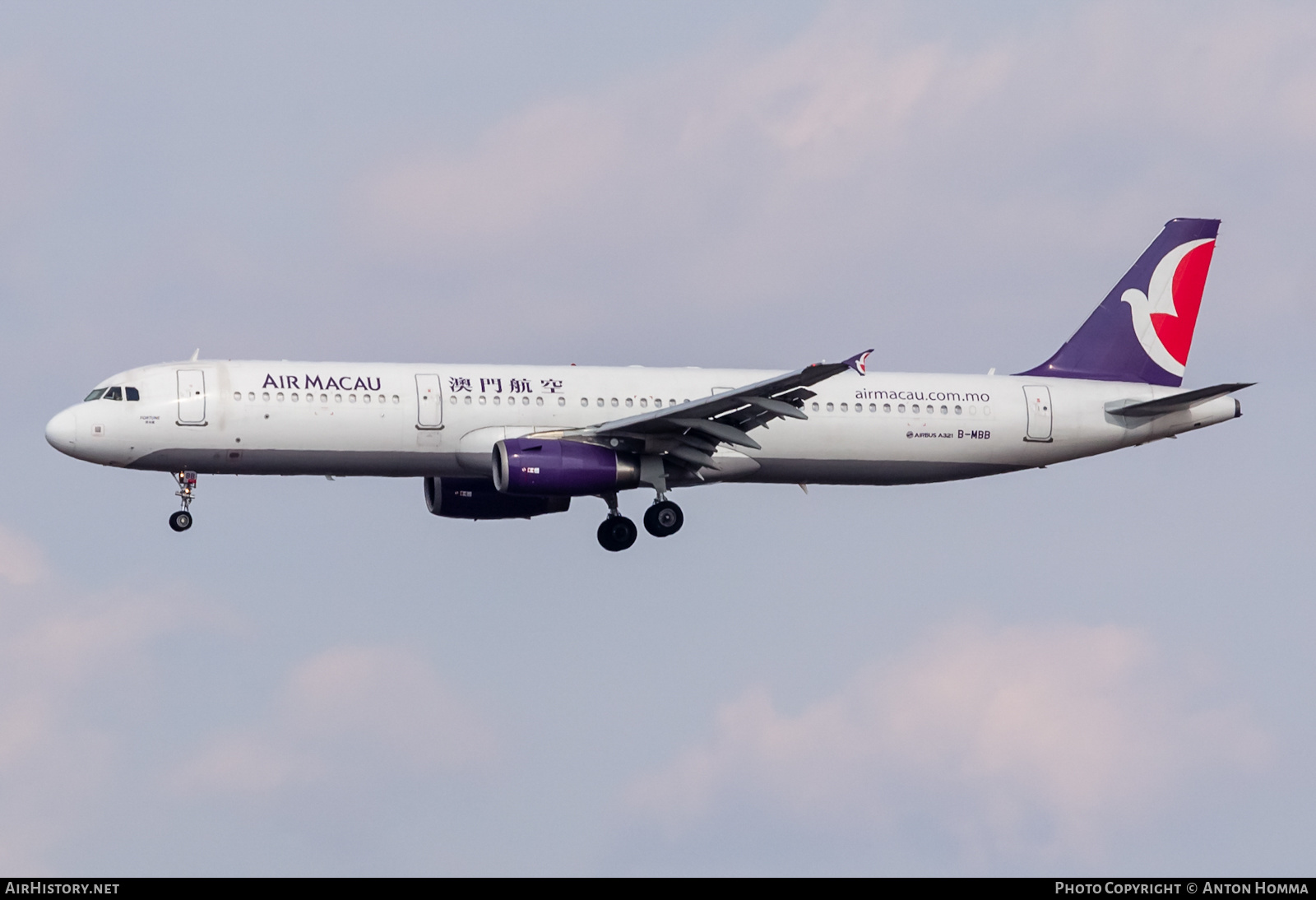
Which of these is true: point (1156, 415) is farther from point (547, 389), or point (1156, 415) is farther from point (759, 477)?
point (547, 389)

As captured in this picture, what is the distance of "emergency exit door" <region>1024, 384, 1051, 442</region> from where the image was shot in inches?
2307

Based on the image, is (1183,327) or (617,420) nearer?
(617,420)

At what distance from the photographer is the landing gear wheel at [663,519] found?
55.7 meters

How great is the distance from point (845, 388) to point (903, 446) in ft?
7.25

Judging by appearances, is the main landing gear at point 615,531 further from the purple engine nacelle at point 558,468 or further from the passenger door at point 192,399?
the passenger door at point 192,399

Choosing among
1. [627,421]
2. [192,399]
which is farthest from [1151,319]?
A: [192,399]

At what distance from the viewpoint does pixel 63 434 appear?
172 ft

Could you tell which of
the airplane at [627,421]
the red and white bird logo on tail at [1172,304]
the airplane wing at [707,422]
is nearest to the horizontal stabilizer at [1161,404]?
the airplane at [627,421]

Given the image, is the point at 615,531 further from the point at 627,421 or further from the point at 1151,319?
the point at 1151,319

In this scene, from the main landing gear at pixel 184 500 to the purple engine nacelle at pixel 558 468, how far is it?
25.2ft

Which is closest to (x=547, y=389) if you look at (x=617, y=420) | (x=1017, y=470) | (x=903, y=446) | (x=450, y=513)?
(x=617, y=420)

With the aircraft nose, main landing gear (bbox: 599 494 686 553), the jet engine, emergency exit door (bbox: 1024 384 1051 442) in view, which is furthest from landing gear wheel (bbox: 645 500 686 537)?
the aircraft nose
